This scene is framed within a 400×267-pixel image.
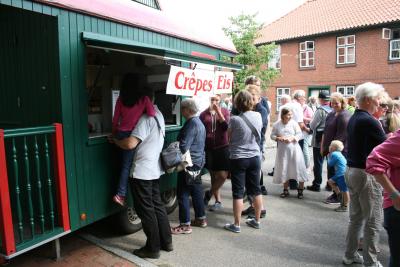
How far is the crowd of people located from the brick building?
14862mm

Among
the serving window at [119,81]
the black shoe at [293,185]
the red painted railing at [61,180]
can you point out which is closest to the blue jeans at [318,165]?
the black shoe at [293,185]

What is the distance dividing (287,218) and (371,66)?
17136 millimetres

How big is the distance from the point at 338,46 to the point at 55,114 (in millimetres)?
20169

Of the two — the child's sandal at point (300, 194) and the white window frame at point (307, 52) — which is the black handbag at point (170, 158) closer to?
the child's sandal at point (300, 194)

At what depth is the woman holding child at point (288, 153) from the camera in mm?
5844

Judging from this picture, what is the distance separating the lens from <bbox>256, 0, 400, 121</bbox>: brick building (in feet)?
61.4

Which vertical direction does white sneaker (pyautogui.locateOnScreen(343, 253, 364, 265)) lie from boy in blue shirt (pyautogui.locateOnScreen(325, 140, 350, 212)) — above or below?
below

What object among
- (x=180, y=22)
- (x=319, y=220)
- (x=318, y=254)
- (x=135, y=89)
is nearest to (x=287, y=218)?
(x=319, y=220)

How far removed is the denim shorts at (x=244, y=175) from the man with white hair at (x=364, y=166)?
1271 mm

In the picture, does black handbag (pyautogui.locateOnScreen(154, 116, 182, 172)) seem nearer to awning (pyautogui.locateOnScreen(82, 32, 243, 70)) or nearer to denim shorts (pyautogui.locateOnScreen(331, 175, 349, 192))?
awning (pyautogui.locateOnScreen(82, 32, 243, 70))

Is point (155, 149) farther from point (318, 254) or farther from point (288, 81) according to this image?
point (288, 81)

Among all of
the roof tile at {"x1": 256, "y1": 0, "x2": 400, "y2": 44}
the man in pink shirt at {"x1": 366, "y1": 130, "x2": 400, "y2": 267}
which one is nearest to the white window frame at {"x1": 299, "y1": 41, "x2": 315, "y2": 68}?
the roof tile at {"x1": 256, "y1": 0, "x2": 400, "y2": 44}

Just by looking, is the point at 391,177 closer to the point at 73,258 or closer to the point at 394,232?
the point at 394,232

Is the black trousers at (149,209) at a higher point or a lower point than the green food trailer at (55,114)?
lower
